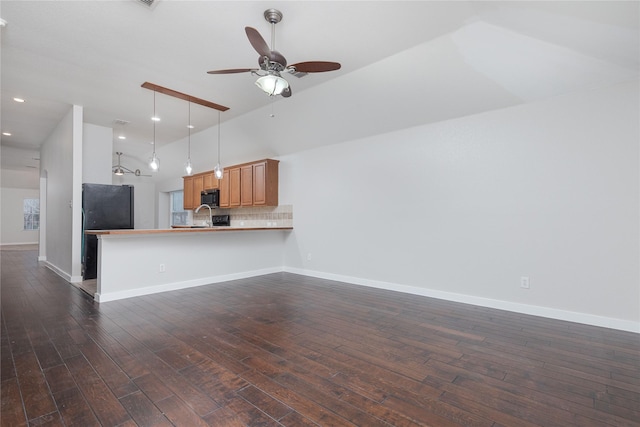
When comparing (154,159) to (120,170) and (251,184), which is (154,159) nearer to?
(251,184)

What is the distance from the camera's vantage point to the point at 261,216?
22.2 feet

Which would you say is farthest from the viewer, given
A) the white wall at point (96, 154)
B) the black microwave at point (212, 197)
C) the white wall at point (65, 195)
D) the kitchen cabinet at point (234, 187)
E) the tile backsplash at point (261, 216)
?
the black microwave at point (212, 197)

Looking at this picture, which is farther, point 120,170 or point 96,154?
point 120,170

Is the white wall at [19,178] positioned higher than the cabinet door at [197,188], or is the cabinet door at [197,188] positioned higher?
the white wall at [19,178]

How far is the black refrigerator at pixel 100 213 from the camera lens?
204 inches

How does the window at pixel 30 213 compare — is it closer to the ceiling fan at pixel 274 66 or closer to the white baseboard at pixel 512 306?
the white baseboard at pixel 512 306

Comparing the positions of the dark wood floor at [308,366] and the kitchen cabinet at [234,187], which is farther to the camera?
the kitchen cabinet at [234,187]

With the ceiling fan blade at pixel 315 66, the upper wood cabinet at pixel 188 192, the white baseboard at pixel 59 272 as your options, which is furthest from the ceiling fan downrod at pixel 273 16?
the upper wood cabinet at pixel 188 192

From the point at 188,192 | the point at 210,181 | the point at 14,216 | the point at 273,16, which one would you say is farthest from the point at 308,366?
the point at 14,216

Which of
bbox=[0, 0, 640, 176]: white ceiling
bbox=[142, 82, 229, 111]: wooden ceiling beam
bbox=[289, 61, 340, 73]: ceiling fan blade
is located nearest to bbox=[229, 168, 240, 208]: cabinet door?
bbox=[142, 82, 229, 111]: wooden ceiling beam

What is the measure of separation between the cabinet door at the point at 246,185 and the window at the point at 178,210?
12.2ft

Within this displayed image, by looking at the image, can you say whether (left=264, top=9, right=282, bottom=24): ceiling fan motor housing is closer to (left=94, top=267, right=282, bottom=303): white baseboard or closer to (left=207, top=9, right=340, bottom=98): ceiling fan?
(left=207, top=9, right=340, bottom=98): ceiling fan

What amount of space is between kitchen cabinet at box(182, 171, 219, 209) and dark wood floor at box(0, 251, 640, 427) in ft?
14.2

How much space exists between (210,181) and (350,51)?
17.6 feet
